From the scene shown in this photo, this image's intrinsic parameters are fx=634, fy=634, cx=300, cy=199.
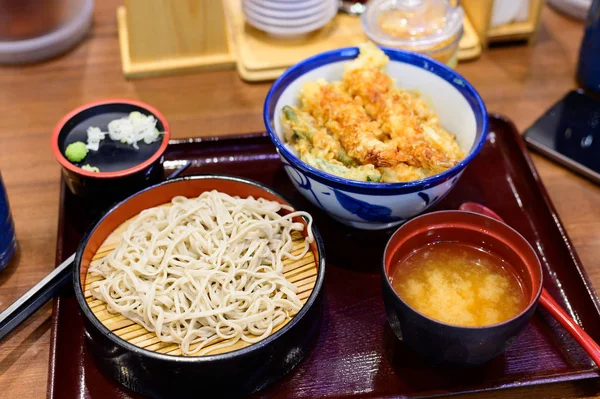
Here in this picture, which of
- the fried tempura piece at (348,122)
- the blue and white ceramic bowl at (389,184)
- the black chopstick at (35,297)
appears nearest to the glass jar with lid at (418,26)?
the blue and white ceramic bowl at (389,184)

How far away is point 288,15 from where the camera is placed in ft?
7.00

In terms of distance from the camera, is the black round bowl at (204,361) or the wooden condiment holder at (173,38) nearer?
the black round bowl at (204,361)

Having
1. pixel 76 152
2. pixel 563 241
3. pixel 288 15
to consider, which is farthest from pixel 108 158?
pixel 563 241

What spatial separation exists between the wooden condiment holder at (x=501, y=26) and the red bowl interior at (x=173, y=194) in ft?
3.90

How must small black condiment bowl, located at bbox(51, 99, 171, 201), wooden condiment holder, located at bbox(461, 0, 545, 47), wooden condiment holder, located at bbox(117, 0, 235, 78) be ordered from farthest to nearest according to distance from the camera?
wooden condiment holder, located at bbox(461, 0, 545, 47), wooden condiment holder, located at bbox(117, 0, 235, 78), small black condiment bowl, located at bbox(51, 99, 171, 201)

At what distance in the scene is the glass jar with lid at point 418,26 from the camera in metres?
1.98

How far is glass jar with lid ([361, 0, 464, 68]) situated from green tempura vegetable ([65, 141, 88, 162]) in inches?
37.5

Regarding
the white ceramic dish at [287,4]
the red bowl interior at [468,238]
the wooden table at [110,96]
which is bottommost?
the wooden table at [110,96]

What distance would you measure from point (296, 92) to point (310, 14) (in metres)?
0.57

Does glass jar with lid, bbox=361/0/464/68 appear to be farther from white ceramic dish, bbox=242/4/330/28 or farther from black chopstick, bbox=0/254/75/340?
black chopstick, bbox=0/254/75/340

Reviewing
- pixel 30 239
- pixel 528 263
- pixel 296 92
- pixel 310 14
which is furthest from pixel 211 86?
pixel 528 263

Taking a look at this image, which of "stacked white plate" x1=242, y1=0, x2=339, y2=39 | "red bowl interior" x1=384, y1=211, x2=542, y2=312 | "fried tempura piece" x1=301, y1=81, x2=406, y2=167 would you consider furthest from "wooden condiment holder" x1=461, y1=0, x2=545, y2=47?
"red bowl interior" x1=384, y1=211, x2=542, y2=312

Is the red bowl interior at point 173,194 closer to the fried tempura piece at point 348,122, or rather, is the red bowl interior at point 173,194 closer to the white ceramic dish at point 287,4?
the fried tempura piece at point 348,122

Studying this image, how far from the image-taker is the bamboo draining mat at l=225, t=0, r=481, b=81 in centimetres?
217
